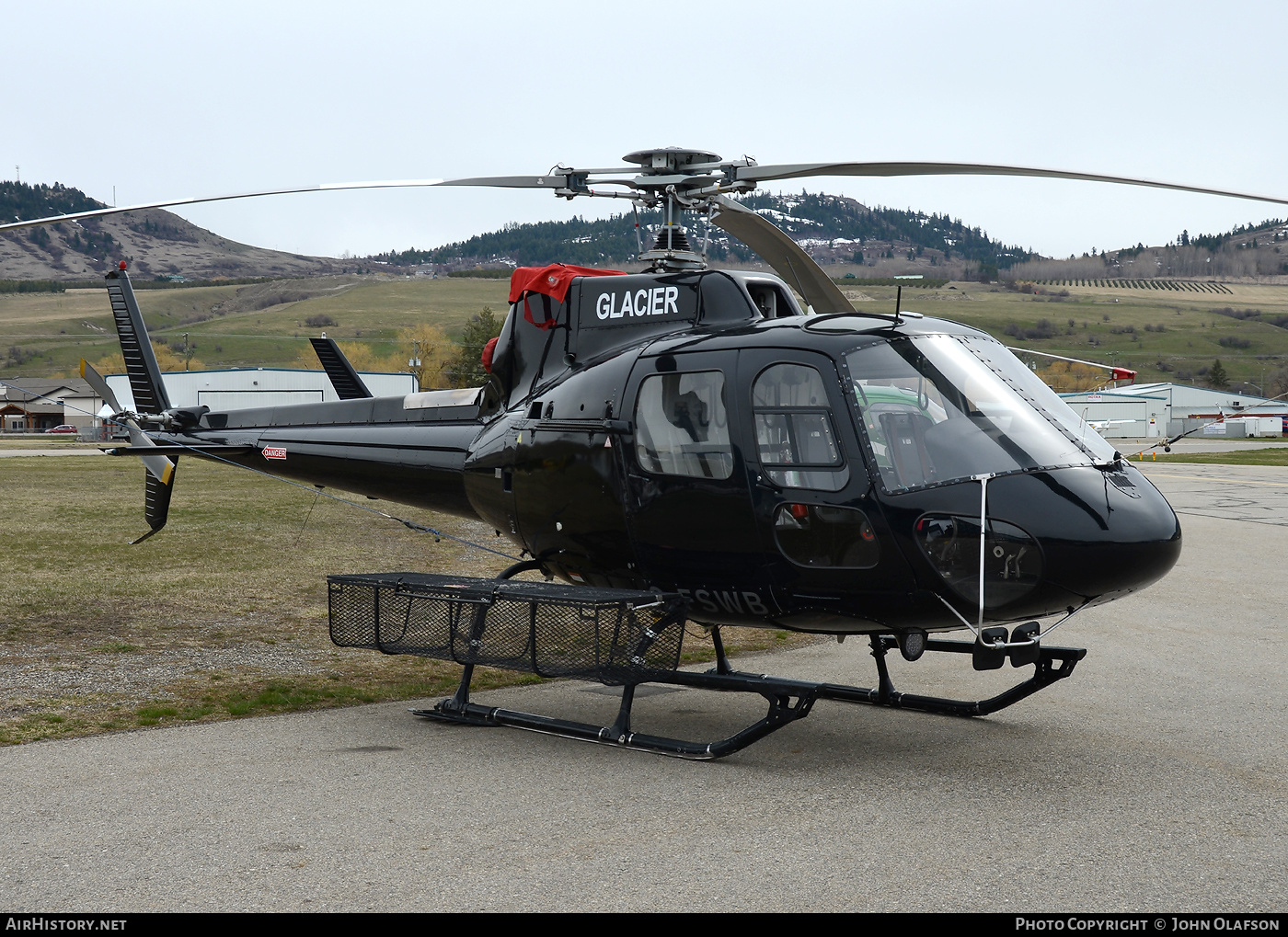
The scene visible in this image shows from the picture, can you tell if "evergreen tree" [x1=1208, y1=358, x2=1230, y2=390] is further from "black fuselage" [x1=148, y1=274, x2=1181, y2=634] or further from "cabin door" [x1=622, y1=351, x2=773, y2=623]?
"cabin door" [x1=622, y1=351, x2=773, y2=623]

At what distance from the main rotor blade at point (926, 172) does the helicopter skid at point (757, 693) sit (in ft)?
9.05

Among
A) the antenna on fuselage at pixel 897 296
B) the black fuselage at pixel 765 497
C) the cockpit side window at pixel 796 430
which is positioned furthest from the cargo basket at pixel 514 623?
the antenna on fuselage at pixel 897 296

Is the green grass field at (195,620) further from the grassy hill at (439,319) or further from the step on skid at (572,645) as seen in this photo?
the grassy hill at (439,319)

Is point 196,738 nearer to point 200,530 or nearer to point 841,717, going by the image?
point 841,717

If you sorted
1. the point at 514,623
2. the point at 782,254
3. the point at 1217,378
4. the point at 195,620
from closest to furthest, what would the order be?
the point at 514,623 → the point at 782,254 → the point at 195,620 → the point at 1217,378

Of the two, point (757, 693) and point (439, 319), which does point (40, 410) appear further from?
point (757, 693)

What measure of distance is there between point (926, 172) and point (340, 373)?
612 centimetres

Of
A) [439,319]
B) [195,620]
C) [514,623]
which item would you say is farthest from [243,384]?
[439,319]

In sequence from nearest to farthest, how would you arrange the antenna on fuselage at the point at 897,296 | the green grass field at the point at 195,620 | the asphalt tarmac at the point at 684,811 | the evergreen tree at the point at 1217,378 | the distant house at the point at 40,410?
the asphalt tarmac at the point at 684,811 → the antenna on fuselage at the point at 897,296 → the green grass field at the point at 195,620 → the distant house at the point at 40,410 → the evergreen tree at the point at 1217,378

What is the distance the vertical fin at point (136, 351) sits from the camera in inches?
409

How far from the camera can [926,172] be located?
21.5 ft

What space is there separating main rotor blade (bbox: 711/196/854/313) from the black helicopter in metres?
0.03

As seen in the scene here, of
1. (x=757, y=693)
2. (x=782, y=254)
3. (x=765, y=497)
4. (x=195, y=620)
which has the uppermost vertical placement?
(x=782, y=254)

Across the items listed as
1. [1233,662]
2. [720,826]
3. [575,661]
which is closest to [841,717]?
[575,661]
